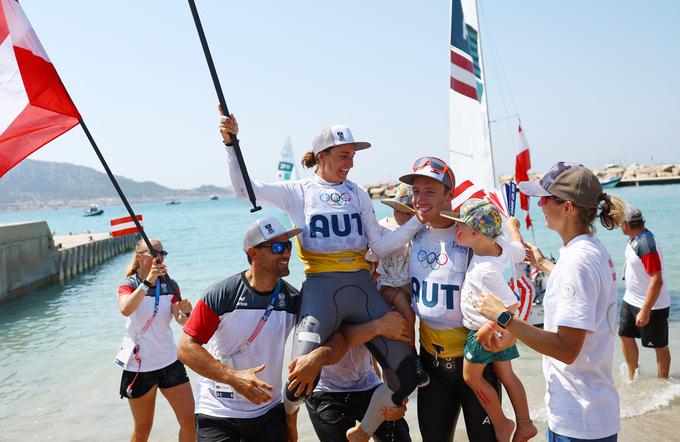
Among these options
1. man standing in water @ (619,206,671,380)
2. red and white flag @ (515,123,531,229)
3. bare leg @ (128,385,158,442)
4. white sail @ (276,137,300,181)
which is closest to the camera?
bare leg @ (128,385,158,442)

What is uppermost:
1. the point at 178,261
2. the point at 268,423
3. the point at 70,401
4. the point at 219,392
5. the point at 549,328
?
the point at 549,328

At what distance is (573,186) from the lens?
282 centimetres

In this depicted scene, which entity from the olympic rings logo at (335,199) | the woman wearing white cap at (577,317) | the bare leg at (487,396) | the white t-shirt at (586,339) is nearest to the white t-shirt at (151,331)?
the olympic rings logo at (335,199)

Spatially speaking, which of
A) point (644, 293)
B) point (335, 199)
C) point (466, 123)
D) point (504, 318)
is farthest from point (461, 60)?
point (504, 318)

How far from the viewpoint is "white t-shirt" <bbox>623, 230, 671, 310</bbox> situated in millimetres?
6980

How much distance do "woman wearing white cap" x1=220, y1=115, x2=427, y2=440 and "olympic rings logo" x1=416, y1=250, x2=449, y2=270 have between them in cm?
18

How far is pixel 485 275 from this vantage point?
3.39 meters

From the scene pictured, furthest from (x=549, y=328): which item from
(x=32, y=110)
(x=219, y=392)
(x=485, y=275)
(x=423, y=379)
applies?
(x=32, y=110)

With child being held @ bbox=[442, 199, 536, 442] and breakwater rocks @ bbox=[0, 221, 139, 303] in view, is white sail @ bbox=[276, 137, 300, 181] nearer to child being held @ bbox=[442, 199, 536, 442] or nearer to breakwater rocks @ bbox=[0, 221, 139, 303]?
breakwater rocks @ bbox=[0, 221, 139, 303]

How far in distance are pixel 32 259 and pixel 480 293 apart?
21.9 metres

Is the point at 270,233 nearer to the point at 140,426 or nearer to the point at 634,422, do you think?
the point at 140,426

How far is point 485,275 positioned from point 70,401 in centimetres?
839

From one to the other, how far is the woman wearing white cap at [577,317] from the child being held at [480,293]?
473 millimetres

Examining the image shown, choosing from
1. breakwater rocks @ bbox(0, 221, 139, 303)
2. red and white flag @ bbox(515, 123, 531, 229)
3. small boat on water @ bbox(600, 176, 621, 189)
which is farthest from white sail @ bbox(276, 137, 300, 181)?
small boat on water @ bbox(600, 176, 621, 189)
